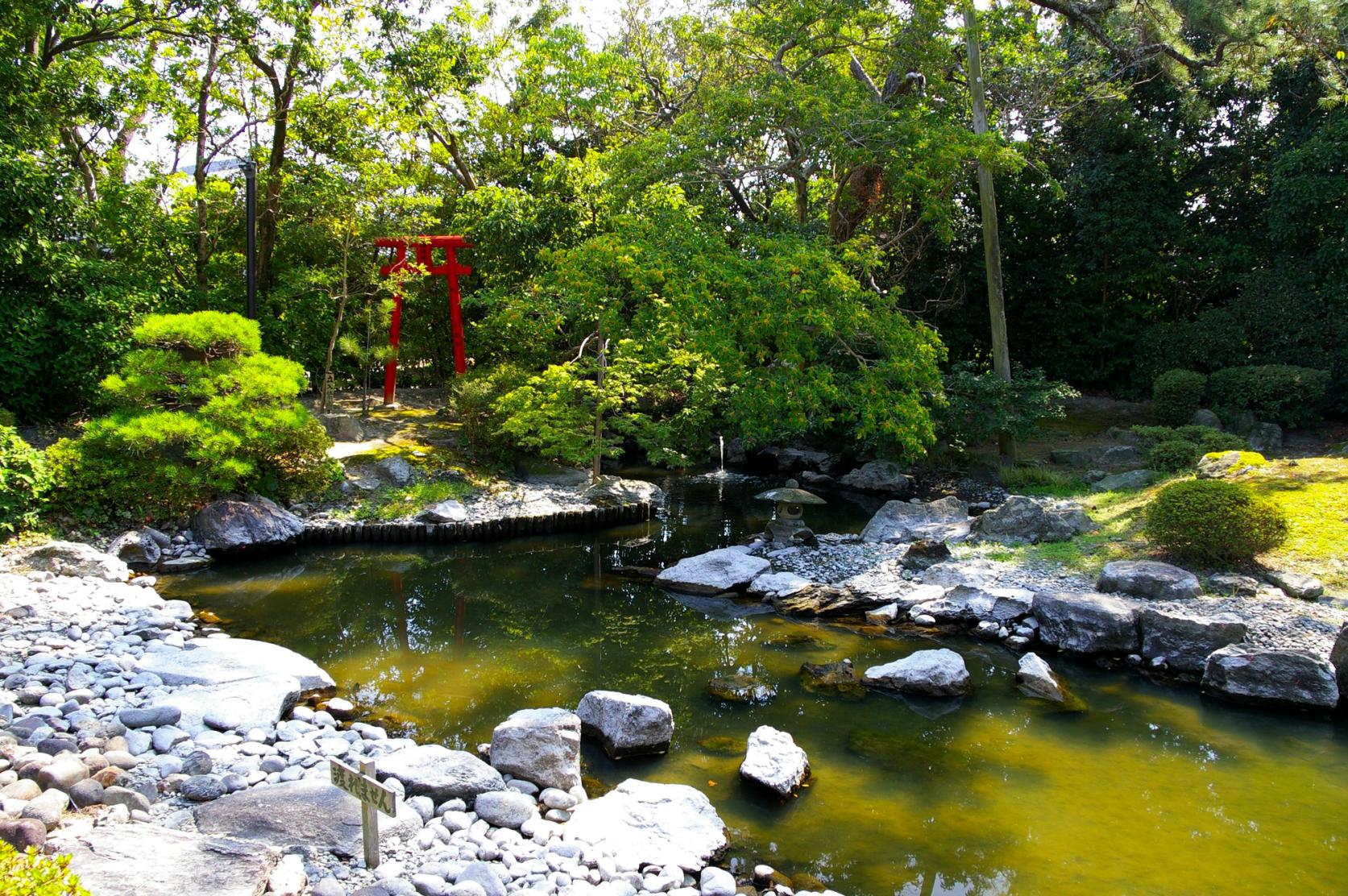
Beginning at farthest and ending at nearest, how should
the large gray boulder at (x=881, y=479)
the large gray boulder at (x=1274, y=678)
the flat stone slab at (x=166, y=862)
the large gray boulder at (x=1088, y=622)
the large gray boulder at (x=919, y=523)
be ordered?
1. the large gray boulder at (x=881, y=479)
2. the large gray boulder at (x=919, y=523)
3. the large gray boulder at (x=1088, y=622)
4. the large gray boulder at (x=1274, y=678)
5. the flat stone slab at (x=166, y=862)

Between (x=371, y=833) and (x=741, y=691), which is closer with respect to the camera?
(x=371, y=833)

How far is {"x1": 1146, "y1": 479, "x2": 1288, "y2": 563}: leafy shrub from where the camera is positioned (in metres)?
8.20

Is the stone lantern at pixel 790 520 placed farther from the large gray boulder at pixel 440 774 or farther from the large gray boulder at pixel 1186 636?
the large gray boulder at pixel 440 774

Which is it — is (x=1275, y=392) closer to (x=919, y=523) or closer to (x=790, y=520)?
(x=919, y=523)

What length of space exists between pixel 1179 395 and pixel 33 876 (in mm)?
17864

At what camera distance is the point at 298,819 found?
14.4 ft

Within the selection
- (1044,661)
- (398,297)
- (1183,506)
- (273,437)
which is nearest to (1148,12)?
(1183,506)

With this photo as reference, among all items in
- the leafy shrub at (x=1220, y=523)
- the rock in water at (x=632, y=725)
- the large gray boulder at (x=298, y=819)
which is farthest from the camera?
the leafy shrub at (x=1220, y=523)

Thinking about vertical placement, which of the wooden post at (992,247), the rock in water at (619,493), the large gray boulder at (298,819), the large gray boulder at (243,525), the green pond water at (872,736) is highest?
the wooden post at (992,247)

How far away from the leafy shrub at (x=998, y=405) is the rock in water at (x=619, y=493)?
5219 mm

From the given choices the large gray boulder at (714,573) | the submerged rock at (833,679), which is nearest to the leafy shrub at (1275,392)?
the large gray boulder at (714,573)

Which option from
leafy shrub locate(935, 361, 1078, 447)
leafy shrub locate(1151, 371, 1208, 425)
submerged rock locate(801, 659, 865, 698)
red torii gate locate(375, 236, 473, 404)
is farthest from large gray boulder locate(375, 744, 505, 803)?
leafy shrub locate(1151, 371, 1208, 425)

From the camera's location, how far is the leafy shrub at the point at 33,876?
2.61 meters

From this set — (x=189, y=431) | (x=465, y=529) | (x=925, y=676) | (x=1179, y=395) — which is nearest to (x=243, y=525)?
(x=189, y=431)
